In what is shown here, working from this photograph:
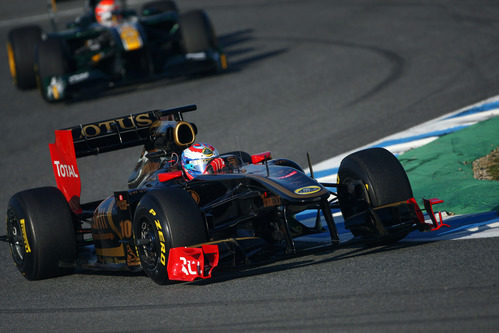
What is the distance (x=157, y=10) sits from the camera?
1725cm

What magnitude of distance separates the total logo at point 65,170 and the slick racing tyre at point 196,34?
7777 mm

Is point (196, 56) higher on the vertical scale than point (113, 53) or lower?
lower

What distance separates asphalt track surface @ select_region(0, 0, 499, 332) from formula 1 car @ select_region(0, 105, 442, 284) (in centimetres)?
21

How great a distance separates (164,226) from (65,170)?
2285mm

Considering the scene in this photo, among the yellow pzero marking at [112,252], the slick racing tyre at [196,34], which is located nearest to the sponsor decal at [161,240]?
the yellow pzero marking at [112,252]

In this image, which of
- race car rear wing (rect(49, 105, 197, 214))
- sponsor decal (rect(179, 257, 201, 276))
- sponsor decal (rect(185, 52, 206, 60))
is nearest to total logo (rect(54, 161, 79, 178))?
race car rear wing (rect(49, 105, 197, 214))

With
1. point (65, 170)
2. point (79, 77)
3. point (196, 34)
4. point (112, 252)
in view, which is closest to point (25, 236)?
point (112, 252)

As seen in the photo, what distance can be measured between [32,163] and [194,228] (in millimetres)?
6847

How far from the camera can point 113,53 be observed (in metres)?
15.1

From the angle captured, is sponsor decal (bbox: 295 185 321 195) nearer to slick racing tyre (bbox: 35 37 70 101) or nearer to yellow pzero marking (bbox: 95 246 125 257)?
yellow pzero marking (bbox: 95 246 125 257)

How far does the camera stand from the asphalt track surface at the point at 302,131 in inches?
209

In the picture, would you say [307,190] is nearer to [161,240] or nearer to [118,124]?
[161,240]

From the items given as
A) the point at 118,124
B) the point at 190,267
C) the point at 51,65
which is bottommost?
the point at 190,267

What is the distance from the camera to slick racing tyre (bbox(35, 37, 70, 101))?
1492 centimetres
